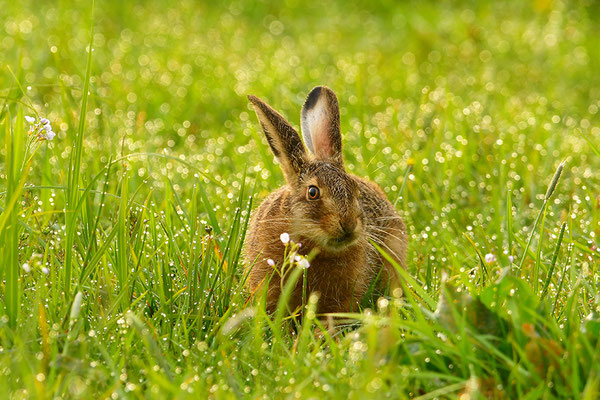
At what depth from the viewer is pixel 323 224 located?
384 centimetres

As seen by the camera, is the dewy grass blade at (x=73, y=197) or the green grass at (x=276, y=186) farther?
the dewy grass blade at (x=73, y=197)

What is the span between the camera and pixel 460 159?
213 inches

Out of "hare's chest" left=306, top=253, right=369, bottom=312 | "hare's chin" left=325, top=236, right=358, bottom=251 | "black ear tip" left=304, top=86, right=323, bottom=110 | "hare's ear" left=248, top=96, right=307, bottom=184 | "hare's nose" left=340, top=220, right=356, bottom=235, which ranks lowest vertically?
"hare's chest" left=306, top=253, right=369, bottom=312

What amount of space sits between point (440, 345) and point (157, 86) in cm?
459

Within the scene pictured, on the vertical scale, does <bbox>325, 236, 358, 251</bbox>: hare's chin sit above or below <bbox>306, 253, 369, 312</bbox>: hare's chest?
above

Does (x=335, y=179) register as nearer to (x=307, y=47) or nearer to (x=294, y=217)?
(x=294, y=217)

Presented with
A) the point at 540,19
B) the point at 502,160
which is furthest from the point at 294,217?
the point at 540,19

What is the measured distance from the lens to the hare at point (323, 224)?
388cm

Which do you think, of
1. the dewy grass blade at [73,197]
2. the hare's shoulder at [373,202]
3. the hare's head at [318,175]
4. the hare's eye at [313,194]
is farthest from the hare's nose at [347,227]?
the dewy grass blade at [73,197]

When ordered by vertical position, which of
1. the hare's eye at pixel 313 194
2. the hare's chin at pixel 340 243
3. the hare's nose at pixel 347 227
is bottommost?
the hare's chin at pixel 340 243

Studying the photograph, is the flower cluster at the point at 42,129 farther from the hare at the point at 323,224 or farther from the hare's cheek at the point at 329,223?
the hare's cheek at the point at 329,223

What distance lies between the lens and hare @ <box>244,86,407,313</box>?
388 cm

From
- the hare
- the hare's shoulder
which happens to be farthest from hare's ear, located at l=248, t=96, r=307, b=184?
the hare's shoulder

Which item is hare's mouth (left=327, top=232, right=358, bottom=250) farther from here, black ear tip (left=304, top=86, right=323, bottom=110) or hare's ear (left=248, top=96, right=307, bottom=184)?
black ear tip (left=304, top=86, right=323, bottom=110)
